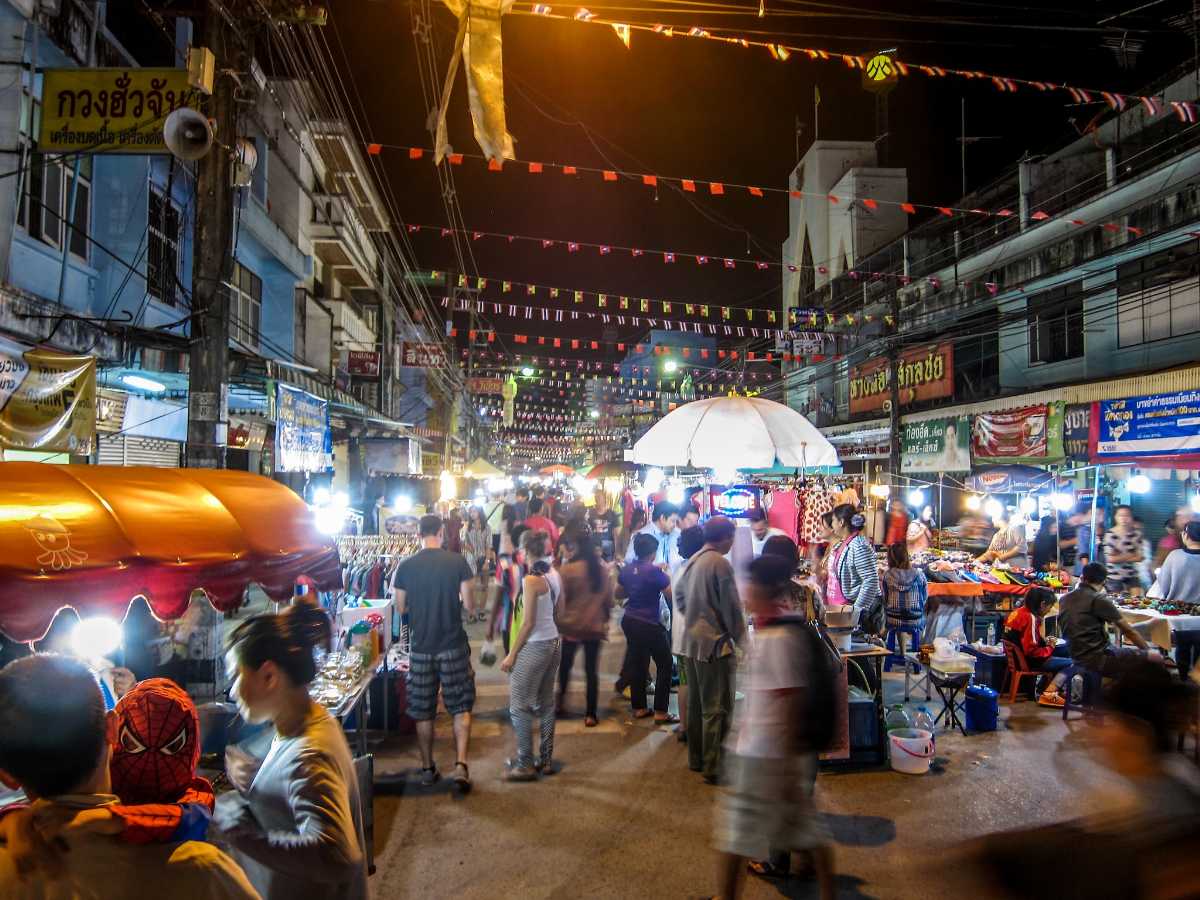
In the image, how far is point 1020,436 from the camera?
54.1ft

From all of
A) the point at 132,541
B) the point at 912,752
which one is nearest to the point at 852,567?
the point at 912,752

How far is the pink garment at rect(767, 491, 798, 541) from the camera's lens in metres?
14.1

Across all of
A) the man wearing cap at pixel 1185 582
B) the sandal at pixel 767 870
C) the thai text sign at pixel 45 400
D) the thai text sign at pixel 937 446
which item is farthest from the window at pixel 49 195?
the thai text sign at pixel 937 446

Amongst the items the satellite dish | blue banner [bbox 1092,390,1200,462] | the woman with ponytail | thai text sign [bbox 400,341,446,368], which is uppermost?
thai text sign [bbox 400,341,446,368]

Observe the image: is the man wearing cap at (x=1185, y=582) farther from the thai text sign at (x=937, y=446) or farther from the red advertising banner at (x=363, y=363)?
the red advertising banner at (x=363, y=363)

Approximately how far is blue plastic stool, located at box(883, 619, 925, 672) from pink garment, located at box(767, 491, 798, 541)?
3.67 meters

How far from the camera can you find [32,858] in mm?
1673

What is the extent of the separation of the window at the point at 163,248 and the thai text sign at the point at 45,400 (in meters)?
3.96

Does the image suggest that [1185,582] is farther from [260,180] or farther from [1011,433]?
[260,180]

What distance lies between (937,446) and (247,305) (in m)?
18.3

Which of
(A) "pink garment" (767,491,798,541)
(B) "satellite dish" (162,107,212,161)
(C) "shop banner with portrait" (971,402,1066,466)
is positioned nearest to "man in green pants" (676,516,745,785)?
(B) "satellite dish" (162,107,212,161)

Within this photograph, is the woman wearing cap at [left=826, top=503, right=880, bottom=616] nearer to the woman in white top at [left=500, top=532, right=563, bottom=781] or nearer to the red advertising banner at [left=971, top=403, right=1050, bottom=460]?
the woman in white top at [left=500, top=532, right=563, bottom=781]

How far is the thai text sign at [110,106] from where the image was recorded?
24.6 feet

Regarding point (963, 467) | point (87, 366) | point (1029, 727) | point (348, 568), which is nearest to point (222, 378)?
point (87, 366)
